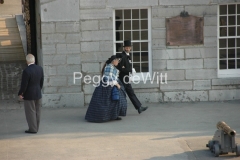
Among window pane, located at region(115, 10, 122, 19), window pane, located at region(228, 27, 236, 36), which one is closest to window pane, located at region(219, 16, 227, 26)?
window pane, located at region(228, 27, 236, 36)

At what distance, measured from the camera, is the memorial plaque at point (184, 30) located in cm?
1593

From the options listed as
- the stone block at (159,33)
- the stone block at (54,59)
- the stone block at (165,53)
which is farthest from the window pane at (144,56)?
the stone block at (54,59)

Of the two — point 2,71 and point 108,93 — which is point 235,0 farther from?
point 2,71

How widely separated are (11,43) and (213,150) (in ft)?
51.2

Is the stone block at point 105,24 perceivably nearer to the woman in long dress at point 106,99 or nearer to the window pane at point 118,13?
the window pane at point 118,13

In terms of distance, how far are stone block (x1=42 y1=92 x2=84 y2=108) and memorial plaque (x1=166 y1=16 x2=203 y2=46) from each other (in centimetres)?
287

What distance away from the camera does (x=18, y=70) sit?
20.9 metres

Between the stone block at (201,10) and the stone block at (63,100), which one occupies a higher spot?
the stone block at (201,10)

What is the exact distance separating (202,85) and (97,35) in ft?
10.6

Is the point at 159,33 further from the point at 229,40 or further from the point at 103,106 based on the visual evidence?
the point at 103,106

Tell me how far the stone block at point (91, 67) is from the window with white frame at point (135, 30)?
0.69m

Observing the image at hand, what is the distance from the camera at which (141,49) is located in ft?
53.3

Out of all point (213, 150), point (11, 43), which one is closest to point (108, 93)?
point (213, 150)

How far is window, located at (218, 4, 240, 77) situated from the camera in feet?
53.5
